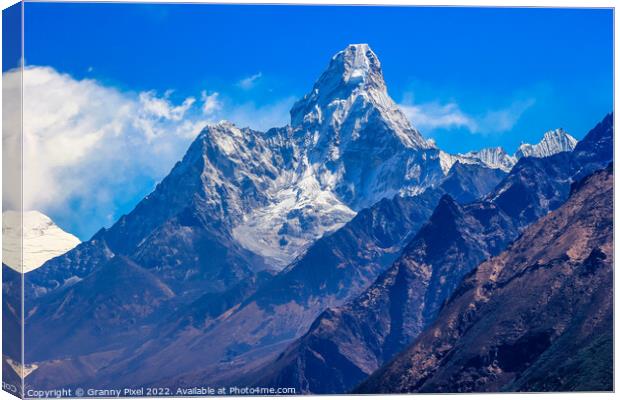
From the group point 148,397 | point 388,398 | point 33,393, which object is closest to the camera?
point 388,398

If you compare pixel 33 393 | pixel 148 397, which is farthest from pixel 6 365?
pixel 33 393

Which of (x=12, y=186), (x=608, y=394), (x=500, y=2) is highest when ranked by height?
(x=500, y=2)

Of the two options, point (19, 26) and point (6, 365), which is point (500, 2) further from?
point (6, 365)

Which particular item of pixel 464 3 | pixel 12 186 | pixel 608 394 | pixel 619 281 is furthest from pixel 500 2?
pixel 12 186

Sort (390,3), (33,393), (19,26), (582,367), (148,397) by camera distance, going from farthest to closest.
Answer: (582,367) < (33,393) < (148,397) < (390,3) < (19,26)

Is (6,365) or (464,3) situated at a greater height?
(464,3)

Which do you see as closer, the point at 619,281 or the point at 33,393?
the point at 619,281

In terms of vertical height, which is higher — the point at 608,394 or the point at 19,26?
the point at 19,26

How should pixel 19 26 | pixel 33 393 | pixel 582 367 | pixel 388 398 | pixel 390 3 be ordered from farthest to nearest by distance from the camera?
1. pixel 582 367
2. pixel 33 393
3. pixel 388 398
4. pixel 390 3
5. pixel 19 26

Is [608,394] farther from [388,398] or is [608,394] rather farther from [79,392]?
[79,392]
